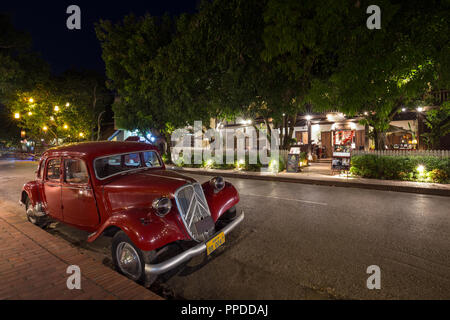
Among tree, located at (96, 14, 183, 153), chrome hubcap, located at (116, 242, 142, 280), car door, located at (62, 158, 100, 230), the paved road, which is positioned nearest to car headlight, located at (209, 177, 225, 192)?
the paved road

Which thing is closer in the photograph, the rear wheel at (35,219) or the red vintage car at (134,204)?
the red vintage car at (134,204)

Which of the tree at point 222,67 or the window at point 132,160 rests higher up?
the tree at point 222,67

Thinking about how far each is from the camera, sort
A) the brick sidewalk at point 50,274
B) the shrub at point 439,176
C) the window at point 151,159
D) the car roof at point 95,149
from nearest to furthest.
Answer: the brick sidewalk at point 50,274
the car roof at point 95,149
the window at point 151,159
the shrub at point 439,176

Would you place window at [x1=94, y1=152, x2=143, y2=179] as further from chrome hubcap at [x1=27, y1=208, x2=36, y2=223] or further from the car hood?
chrome hubcap at [x1=27, y1=208, x2=36, y2=223]

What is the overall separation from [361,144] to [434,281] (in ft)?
62.5

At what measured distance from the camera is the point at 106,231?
3613 mm

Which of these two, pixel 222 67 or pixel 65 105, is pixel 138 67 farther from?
pixel 65 105

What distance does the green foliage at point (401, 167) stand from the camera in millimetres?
10109

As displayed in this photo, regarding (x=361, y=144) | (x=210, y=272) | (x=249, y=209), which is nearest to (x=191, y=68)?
(x=249, y=209)

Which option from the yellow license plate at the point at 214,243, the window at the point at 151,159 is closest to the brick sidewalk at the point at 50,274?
the yellow license plate at the point at 214,243

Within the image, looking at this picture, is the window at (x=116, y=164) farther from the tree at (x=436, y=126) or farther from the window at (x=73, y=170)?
the tree at (x=436, y=126)

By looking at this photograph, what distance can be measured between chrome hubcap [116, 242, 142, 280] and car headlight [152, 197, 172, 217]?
1.95 ft

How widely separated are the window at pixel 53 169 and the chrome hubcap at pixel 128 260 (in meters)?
2.26
